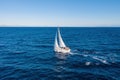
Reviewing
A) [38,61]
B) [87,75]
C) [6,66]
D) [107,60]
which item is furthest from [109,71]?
[6,66]

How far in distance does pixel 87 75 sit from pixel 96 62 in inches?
511

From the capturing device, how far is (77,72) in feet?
147

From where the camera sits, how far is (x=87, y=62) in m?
54.6

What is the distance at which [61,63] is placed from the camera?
54.6 metres

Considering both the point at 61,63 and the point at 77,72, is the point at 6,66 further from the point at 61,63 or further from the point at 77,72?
the point at 77,72

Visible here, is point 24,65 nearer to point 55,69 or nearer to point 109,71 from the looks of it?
point 55,69

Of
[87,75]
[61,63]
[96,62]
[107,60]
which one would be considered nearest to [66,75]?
[87,75]

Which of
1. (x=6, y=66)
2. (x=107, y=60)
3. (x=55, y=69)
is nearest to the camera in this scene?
(x=55, y=69)

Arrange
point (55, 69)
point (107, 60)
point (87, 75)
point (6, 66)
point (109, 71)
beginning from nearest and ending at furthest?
1. point (87, 75)
2. point (109, 71)
3. point (55, 69)
4. point (6, 66)
5. point (107, 60)

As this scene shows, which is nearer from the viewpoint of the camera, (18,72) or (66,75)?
(66,75)

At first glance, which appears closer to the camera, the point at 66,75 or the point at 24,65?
the point at 66,75

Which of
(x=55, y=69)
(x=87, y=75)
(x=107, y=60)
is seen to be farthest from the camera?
(x=107, y=60)

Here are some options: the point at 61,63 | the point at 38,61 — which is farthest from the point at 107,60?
the point at 38,61

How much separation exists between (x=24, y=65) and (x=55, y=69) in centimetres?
1118
